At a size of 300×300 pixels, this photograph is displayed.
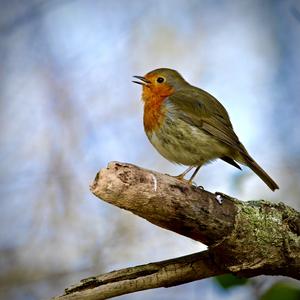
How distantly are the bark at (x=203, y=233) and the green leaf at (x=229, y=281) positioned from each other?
79 mm

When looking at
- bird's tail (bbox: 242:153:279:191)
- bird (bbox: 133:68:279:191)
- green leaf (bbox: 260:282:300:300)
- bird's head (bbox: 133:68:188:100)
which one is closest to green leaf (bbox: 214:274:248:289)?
green leaf (bbox: 260:282:300:300)

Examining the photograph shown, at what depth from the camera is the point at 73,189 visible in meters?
5.42

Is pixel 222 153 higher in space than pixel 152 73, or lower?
lower

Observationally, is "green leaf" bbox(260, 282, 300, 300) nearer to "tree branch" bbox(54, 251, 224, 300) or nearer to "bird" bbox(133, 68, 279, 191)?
"tree branch" bbox(54, 251, 224, 300)

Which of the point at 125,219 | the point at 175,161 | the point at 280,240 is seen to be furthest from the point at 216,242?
the point at 125,219

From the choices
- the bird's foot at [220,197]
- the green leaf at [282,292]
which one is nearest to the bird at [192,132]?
the bird's foot at [220,197]

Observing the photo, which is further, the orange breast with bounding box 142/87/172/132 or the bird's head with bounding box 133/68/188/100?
the bird's head with bounding box 133/68/188/100

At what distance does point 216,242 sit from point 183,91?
66.1 inches

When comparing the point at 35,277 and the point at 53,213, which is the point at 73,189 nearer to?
the point at 53,213

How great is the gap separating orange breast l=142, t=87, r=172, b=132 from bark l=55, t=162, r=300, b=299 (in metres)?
1.09

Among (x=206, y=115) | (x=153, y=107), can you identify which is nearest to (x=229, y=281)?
(x=206, y=115)

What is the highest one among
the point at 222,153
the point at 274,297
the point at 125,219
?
the point at 125,219

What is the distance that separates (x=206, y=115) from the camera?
13.2ft

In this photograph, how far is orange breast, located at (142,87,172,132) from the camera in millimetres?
3955
